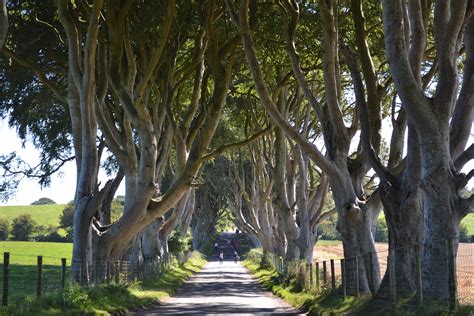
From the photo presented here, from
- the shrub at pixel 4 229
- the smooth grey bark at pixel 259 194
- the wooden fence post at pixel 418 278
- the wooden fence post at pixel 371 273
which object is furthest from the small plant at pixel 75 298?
the shrub at pixel 4 229

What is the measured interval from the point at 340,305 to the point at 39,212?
131790 millimetres

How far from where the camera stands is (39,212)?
139 m

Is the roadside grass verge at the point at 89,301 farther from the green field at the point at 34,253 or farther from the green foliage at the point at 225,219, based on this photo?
the green foliage at the point at 225,219

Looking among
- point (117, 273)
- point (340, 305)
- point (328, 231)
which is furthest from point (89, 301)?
point (328, 231)

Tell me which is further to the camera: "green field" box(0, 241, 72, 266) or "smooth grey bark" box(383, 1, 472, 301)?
"green field" box(0, 241, 72, 266)

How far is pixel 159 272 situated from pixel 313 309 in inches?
618

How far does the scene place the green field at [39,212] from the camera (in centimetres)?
12414

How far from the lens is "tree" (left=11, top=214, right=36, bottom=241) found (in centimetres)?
10197

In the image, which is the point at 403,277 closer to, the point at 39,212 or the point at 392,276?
the point at 392,276

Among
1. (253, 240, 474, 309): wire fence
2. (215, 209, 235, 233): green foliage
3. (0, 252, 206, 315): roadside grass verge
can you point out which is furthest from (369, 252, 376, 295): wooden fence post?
(215, 209, 235, 233): green foliage

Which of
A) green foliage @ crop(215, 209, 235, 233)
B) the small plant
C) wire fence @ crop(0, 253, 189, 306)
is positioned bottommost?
the small plant

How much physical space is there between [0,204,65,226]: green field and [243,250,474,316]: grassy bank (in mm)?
101702

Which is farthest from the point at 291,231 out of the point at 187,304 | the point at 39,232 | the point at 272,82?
the point at 39,232

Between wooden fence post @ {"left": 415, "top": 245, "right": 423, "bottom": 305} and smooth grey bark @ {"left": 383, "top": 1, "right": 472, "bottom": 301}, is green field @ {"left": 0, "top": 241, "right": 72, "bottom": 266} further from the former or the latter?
smooth grey bark @ {"left": 383, "top": 1, "right": 472, "bottom": 301}
